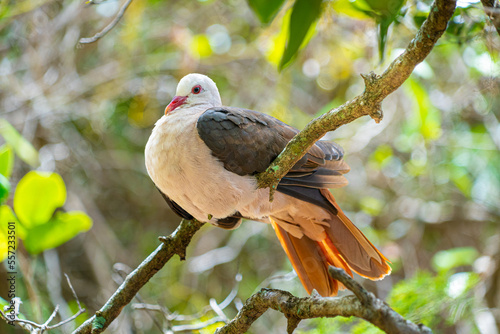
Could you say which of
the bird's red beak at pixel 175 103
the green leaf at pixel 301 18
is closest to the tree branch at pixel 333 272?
the green leaf at pixel 301 18

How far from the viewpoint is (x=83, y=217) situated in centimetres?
222

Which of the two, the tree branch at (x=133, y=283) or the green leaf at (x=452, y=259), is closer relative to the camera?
the tree branch at (x=133, y=283)

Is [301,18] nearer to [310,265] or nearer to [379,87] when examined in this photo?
[379,87]

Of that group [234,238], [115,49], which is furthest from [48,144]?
[234,238]

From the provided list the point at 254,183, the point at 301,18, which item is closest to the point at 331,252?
the point at 254,183

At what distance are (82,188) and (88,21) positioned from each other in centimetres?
146

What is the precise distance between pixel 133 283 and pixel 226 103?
8.82ft

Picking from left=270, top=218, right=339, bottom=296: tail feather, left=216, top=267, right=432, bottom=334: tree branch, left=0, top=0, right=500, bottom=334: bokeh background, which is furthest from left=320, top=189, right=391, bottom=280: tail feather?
left=0, top=0, right=500, bottom=334: bokeh background

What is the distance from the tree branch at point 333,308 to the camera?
912 mm

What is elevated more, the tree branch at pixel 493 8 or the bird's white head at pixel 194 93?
the tree branch at pixel 493 8

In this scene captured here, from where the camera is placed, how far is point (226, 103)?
4.41 metres

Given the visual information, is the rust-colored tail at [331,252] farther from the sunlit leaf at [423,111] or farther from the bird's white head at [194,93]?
the sunlit leaf at [423,111]

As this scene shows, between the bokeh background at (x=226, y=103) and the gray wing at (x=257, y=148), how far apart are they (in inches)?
60.7

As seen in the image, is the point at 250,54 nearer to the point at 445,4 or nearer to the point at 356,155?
the point at 356,155
